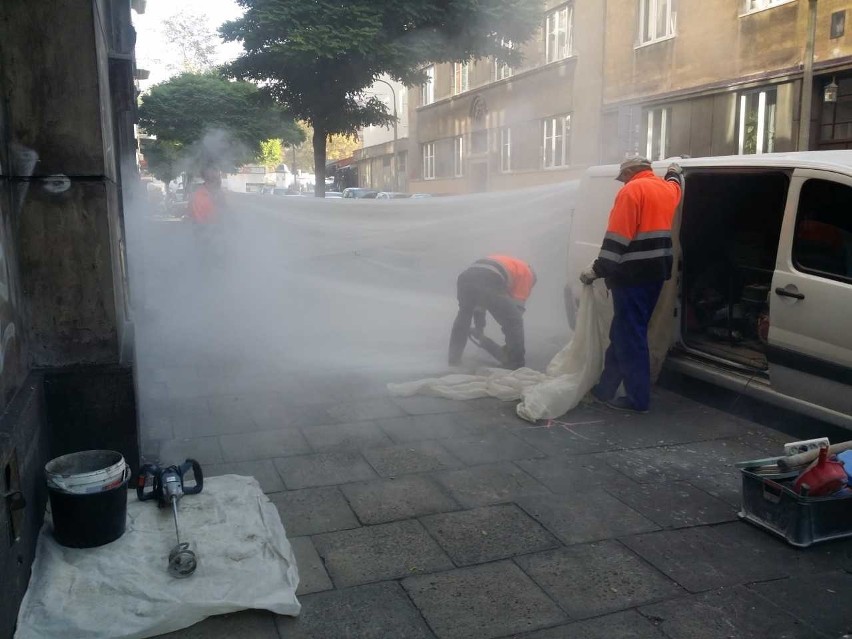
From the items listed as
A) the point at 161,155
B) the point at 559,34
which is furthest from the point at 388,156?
the point at 559,34

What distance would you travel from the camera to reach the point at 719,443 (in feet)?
16.2

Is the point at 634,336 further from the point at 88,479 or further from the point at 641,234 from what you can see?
the point at 88,479

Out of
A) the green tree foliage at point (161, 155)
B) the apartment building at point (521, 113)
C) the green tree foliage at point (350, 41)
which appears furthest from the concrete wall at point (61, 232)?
the green tree foliage at point (161, 155)

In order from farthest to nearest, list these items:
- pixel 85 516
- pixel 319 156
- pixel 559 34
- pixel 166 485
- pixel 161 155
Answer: pixel 161 155 < pixel 559 34 < pixel 319 156 < pixel 166 485 < pixel 85 516

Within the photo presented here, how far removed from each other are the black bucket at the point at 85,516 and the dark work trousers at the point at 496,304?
3672 mm

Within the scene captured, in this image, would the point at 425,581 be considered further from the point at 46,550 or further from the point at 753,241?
the point at 753,241

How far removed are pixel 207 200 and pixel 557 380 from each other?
5680mm

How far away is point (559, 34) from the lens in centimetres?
2092

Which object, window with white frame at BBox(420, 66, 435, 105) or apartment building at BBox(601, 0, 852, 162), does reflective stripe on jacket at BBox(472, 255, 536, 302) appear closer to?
apartment building at BBox(601, 0, 852, 162)

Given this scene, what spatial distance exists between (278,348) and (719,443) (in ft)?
14.6

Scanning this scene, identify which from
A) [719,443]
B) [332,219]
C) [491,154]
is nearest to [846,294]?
[719,443]

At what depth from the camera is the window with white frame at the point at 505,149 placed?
24.2 m

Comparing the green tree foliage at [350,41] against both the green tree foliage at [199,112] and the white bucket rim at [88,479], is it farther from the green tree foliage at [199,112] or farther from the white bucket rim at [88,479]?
the green tree foliage at [199,112]

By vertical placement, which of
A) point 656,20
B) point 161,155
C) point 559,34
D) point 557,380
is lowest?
point 557,380
